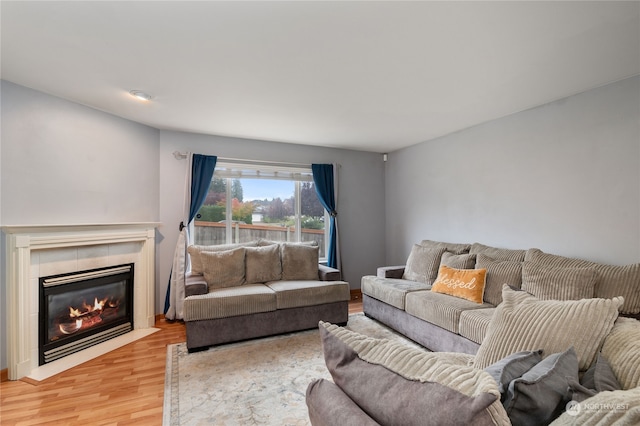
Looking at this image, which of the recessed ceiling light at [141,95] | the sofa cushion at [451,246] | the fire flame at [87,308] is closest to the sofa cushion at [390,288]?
the sofa cushion at [451,246]

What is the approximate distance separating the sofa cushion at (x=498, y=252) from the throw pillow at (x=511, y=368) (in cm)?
239

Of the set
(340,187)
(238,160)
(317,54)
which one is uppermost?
(317,54)

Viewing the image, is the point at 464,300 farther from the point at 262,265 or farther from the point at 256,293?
the point at 262,265

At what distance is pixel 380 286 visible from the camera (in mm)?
3668

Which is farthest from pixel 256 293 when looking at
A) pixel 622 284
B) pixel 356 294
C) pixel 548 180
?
pixel 548 180

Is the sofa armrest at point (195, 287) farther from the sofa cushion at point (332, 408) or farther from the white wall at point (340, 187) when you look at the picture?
the sofa cushion at point (332, 408)

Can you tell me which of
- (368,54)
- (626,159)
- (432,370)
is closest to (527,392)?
(432,370)

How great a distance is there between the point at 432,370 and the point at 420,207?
417 cm

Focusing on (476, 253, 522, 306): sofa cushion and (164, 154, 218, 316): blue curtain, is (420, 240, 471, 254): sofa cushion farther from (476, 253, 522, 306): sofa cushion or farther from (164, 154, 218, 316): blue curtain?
(164, 154, 218, 316): blue curtain

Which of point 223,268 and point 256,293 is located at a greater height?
point 223,268

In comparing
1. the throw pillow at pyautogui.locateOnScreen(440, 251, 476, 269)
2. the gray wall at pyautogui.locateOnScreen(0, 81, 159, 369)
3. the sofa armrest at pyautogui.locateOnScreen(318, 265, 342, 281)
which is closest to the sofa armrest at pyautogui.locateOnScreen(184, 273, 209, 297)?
the gray wall at pyautogui.locateOnScreen(0, 81, 159, 369)

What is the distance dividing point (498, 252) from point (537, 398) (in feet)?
9.52

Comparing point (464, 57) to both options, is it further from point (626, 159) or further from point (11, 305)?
point (11, 305)

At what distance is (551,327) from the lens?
46.2 inches
